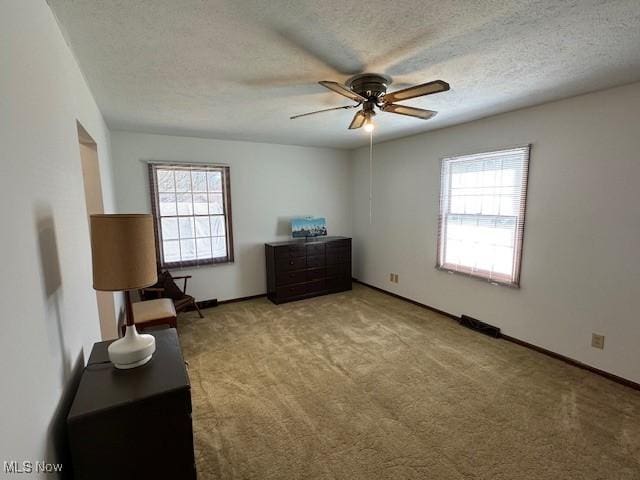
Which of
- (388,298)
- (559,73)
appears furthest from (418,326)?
(559,73)

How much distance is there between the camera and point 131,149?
3881mm

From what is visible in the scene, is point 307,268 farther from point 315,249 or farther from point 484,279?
point 484,279

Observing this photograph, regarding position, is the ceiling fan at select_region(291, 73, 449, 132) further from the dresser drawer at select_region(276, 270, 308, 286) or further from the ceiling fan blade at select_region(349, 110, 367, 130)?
the dresser drawer at select_region(276, 270, 308, 286)

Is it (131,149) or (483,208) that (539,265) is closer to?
(483,208)

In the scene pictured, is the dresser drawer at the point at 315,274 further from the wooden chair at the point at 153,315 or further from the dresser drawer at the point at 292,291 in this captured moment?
the wooden chair at the point at 153,315

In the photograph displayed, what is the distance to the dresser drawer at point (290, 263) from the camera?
4.56m

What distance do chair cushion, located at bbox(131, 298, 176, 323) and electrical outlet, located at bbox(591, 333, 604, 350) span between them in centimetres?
387

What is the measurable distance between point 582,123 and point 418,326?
8.34ft

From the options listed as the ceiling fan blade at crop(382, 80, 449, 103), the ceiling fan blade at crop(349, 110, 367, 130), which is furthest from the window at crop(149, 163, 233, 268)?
the ceiling fan blade at crop(382, 80, 449, 103)

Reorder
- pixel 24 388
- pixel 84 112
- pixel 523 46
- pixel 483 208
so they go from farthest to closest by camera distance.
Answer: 1. pixel 483 208
2. pixel 84 112
3. pixel 523 46
4. pixel 24 388

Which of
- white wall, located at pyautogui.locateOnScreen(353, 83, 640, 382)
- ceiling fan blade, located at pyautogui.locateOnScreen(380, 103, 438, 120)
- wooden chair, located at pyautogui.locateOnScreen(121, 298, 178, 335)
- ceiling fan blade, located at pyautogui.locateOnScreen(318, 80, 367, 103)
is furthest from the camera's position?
wooden chair, located at pyautogui.locateOnScreen(121, 298, 178, 335)

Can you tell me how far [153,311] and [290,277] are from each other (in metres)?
1.97

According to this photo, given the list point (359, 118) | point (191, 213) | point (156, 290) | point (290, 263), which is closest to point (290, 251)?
point (290, 263)

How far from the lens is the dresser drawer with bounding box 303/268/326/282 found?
480 centimetres
